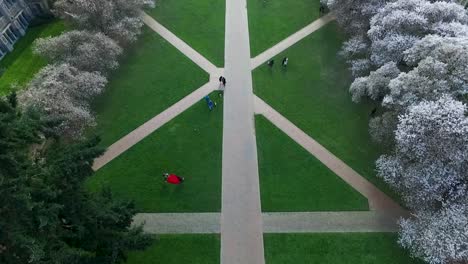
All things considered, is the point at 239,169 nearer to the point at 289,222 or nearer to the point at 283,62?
the point at 289,222

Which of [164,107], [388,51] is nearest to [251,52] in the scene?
[164,107]

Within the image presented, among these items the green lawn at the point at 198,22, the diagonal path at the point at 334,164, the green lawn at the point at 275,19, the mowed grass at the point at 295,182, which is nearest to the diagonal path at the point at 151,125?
the green lawn at the point at 198,22

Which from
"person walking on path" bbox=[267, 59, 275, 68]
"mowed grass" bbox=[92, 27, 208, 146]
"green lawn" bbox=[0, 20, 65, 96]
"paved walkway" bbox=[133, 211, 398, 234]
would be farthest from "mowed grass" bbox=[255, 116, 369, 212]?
"green lawn" bbox=[0, 20, 65, 96]

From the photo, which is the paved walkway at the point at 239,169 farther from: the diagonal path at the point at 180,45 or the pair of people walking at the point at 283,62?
the pair of people walking at the point at 283,62

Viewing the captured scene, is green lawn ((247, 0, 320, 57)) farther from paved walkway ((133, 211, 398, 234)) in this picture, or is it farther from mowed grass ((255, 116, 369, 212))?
paved walkway ((133, 211, 398, 234))

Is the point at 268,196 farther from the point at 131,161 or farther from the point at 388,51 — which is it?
the point at 388,51
